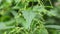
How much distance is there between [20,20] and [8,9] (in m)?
0.71

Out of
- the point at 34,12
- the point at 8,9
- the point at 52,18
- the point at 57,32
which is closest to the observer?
the point at 34,12

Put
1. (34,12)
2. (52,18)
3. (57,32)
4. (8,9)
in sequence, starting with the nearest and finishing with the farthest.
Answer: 1. (34,12)
2. (57,32)
3. (8,9)
4. (52,18)

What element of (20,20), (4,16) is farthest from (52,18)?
(20,20)

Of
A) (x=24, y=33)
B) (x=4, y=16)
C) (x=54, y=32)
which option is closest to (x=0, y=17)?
(x=4, y=16)

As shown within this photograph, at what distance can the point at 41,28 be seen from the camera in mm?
1546

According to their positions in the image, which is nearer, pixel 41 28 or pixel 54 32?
pixel 41 28

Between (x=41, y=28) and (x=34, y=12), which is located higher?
(x=34, y=12)

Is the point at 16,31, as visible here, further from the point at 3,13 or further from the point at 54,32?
the point at 3,13

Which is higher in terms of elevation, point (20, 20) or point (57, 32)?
point (20, 20)

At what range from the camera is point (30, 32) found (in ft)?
4.98

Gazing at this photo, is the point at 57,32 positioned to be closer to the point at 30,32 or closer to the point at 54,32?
the point at 54,32

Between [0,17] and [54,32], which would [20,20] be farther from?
[0,17]

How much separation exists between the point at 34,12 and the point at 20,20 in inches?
5.7

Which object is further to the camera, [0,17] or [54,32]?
[0,17]
